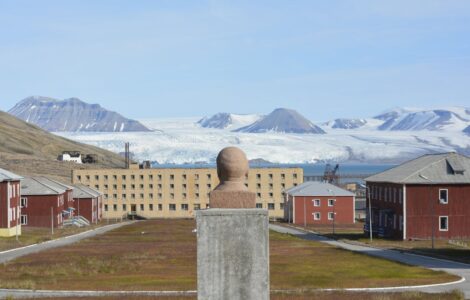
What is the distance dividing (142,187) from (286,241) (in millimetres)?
101524

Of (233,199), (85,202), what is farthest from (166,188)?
(233,199)

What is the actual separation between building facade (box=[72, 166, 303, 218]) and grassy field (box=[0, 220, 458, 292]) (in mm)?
106380

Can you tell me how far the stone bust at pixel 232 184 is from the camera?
19344mm

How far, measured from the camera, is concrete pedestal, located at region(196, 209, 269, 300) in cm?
1862

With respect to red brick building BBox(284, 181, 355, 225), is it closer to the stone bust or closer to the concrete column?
the stone bust

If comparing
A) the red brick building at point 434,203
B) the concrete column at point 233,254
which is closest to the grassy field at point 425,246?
the red brick building at point 434,203

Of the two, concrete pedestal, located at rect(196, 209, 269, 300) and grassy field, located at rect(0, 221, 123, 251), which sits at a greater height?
concrete pedestal, located at rect(196, 209, 269, 300)

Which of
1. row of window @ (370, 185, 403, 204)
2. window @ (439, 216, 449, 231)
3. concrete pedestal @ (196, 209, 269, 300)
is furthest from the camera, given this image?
row of window @ (370, 185, 403, 204)

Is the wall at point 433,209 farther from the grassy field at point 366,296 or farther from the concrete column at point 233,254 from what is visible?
the concrete column at point 233,254

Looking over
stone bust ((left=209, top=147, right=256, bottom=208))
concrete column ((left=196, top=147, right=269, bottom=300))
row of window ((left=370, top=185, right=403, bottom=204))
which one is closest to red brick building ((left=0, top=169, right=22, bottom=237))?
row of window ((left=370, top=185, right=403, bottom=204))

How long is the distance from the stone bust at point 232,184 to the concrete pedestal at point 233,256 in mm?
544

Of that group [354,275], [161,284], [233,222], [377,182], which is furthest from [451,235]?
[233,222]

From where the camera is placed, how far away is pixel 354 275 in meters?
53.6

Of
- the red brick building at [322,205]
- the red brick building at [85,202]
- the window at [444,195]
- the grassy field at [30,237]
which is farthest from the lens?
the red brick building at [85,202]
